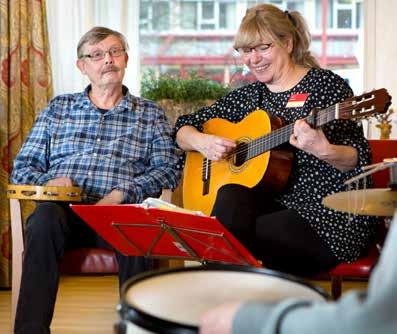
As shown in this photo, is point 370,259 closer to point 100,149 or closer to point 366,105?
point 366,105

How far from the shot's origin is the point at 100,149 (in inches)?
101

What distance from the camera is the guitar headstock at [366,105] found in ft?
6.05

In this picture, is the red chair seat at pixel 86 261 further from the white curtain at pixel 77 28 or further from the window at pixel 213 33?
the window at pixel 213 33

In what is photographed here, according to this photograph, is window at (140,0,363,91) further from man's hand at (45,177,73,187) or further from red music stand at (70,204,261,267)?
red music stand at (70,204,261,267)

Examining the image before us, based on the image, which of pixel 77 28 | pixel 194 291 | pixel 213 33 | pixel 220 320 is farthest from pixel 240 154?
pixel 213 33

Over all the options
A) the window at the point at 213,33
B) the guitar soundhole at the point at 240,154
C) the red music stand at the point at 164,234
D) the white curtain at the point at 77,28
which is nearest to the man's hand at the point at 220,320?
the red music stand at the point at 164,234

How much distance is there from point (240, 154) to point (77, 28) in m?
1.61

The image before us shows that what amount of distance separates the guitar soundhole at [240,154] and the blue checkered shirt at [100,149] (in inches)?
12.2

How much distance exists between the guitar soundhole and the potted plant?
3.26 ft

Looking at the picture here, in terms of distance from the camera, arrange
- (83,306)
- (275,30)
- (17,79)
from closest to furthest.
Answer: (275,30) < (83,306) < (17,79)

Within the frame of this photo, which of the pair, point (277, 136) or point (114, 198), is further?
point (114, 198)

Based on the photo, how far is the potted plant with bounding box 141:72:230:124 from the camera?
3.31 metres

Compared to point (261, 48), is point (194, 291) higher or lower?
lower

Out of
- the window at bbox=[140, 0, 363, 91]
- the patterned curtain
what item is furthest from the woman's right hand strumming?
the window at bbox=[140, 0, 363, 91]
